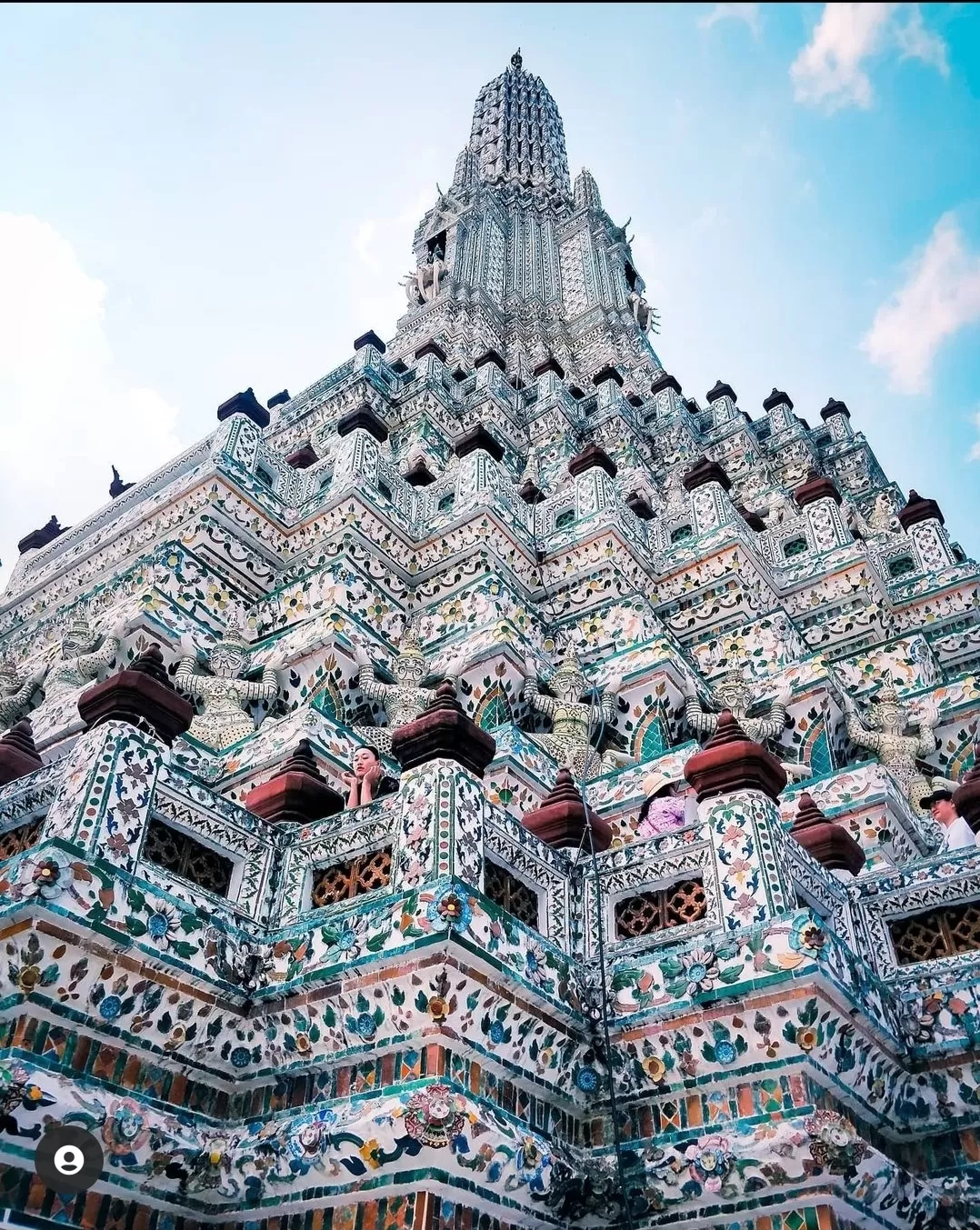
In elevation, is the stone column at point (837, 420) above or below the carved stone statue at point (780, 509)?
above

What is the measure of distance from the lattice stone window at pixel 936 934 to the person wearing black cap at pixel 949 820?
14.6 inches

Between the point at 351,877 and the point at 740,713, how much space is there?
228 inches

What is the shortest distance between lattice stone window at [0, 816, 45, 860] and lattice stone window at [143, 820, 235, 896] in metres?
0.54

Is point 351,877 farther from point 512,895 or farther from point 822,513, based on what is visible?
→ point 822,513

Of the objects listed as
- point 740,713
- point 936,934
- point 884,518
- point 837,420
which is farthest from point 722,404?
point 936,934

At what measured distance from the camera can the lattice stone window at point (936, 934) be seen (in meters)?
5.99

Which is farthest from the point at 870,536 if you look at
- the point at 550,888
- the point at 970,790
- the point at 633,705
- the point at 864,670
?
the point at 550,888

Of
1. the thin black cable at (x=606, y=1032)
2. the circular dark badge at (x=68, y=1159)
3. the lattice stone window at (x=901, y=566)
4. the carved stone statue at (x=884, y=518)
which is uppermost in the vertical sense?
the carved stone statue at (x=884, y=518)

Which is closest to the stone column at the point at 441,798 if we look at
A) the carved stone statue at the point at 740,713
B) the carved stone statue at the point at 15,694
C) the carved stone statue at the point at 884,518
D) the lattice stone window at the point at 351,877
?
the lattice stone window at the point at 351,877

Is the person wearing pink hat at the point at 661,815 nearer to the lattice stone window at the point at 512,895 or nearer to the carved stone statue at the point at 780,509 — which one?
the lattice stone window at the point at 512,895

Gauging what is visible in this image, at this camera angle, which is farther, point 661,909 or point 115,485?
point 115,485

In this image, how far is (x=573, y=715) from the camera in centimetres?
1077

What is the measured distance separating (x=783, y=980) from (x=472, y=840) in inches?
61.5

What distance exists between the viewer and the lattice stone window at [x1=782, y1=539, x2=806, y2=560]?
634 inches
